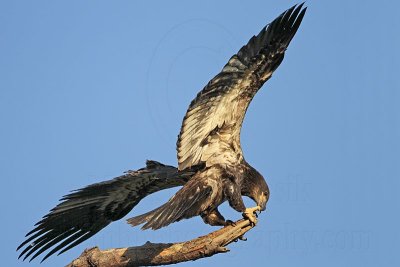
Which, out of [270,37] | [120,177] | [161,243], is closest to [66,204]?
[120,177]

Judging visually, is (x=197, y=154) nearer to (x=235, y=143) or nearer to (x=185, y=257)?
(x=235, y=143)

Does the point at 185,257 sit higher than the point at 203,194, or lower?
lower

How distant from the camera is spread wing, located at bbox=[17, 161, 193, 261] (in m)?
9.88

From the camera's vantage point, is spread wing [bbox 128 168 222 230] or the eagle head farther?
the eagle head

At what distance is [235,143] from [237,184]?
0.53 metres

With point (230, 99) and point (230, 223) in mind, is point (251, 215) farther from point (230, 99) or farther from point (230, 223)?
point (230, 99)

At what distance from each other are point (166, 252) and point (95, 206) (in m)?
1.78

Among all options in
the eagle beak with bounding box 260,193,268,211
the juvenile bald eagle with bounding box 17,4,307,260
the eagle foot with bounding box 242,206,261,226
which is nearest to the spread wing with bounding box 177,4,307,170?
the juvenile bald eagle with bounding box 17,4,307,260

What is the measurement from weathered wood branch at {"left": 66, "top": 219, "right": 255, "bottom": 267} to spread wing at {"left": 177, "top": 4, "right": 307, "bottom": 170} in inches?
37.3

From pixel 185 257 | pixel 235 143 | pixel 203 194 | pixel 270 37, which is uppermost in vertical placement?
pixel 270 37

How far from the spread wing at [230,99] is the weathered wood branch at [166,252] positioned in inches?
A: 37.3

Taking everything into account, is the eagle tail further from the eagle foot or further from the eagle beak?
the eagle beak

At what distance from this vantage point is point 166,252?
8703 mm

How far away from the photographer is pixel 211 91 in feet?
29.7
